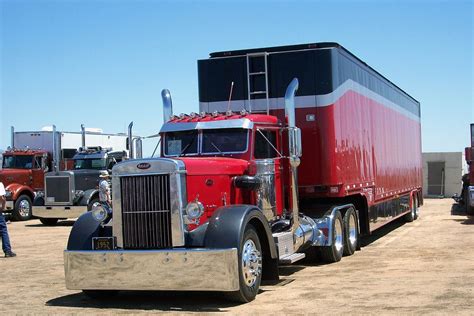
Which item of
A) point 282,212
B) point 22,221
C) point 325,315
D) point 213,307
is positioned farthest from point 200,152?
point 22,221

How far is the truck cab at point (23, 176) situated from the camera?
2608 centimetres

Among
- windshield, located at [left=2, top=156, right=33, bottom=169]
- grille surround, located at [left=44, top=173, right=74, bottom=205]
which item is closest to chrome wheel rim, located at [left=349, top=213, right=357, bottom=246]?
grille surround, located at [left=44, top=173, right=74, bottom=205]

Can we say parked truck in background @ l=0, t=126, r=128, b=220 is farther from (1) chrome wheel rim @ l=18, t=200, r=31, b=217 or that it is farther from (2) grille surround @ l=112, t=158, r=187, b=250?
(2) grille surround @ l=112, t=158, r=187, b=250

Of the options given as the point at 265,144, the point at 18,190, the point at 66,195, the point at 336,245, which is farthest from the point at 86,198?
the point at 265,144

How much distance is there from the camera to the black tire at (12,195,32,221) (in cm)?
2609

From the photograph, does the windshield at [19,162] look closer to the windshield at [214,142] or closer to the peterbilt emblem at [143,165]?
the windshield at [214,142]

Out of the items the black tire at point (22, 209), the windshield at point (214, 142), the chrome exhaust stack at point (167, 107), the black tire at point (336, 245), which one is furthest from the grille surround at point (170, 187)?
the black tire at point (22, 209)

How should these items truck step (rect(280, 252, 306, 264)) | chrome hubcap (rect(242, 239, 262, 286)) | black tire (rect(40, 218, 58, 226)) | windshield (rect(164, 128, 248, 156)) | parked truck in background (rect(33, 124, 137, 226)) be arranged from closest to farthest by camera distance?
chrome hubcap (rect(242, 239, 262, 286)) < truck step (rect(280, 252, 306, 264)) < windshield (rect(164, 128, 248, 156)) < parked truck in background (rect(33, 124, 137, 226)) < black tire (rect(40, 218, 58, 226))

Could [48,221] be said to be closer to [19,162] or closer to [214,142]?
[19,162]

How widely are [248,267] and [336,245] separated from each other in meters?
4.26

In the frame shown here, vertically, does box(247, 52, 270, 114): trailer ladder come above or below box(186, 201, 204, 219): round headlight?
above

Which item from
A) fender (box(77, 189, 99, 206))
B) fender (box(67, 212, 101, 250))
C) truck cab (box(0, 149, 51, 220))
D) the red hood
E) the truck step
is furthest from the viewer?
truck cab (box(0, 149, 51, 220))

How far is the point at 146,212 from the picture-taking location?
27.9 ft

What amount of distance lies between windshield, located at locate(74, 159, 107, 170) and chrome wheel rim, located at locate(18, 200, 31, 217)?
10.5 feet
